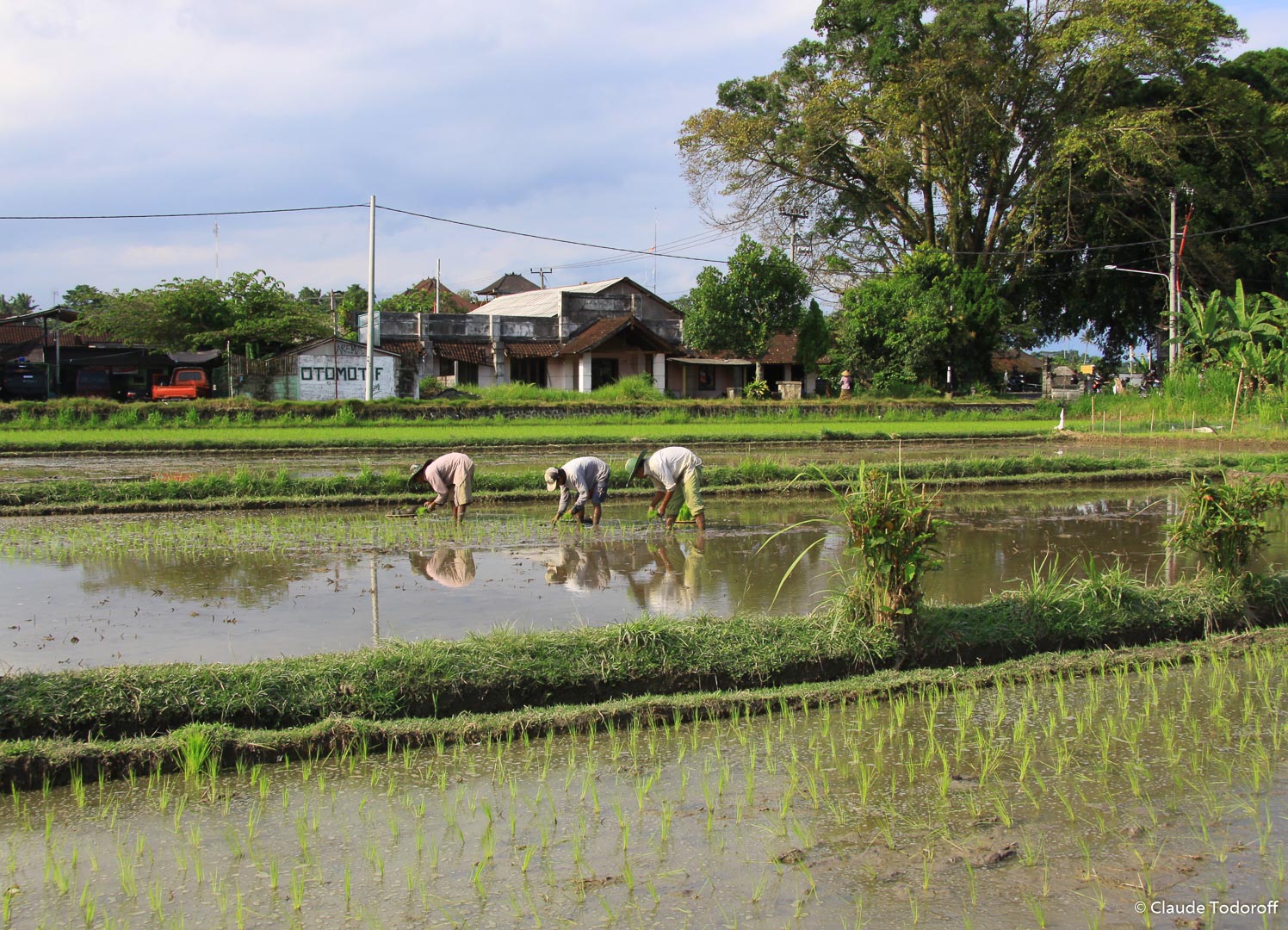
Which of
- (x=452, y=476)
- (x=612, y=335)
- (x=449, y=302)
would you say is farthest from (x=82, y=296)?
(x=452, y=476)

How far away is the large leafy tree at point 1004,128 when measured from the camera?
32.8 metres

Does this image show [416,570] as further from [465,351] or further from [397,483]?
[465,351]

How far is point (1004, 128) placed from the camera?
115 feet

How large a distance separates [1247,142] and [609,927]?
133 ft

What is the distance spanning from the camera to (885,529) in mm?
5898

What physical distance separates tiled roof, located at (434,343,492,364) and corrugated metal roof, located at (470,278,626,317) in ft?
5.11

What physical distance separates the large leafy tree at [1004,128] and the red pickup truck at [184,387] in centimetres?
1982

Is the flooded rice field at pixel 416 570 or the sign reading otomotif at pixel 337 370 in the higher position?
the sign reading otomotif at pixel 337 370

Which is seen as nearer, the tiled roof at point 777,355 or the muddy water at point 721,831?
the muddy water at point 721,831

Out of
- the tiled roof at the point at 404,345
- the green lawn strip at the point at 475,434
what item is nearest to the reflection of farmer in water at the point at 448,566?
the green lawn strip at the point at 475,434

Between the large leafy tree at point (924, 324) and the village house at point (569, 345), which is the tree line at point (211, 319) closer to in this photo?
the village house at point (569, 345)

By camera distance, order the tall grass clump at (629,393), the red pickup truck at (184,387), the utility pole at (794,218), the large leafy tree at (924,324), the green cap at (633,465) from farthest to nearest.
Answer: the utility pole at (794,218)
the large leafy tree at (924,324)
the tall grass clump at (629,393)
the red pickup truck at (184,387)
the green cap at (633,465)

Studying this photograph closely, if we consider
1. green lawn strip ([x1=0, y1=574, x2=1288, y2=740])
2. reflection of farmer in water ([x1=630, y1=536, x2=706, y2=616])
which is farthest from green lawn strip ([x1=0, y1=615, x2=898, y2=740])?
reflection of farmer in water ([x1=630, y1=536, x2=706, y2=616])

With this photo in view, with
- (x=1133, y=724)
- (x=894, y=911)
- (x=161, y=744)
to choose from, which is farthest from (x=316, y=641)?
(x=1133, y=724)
